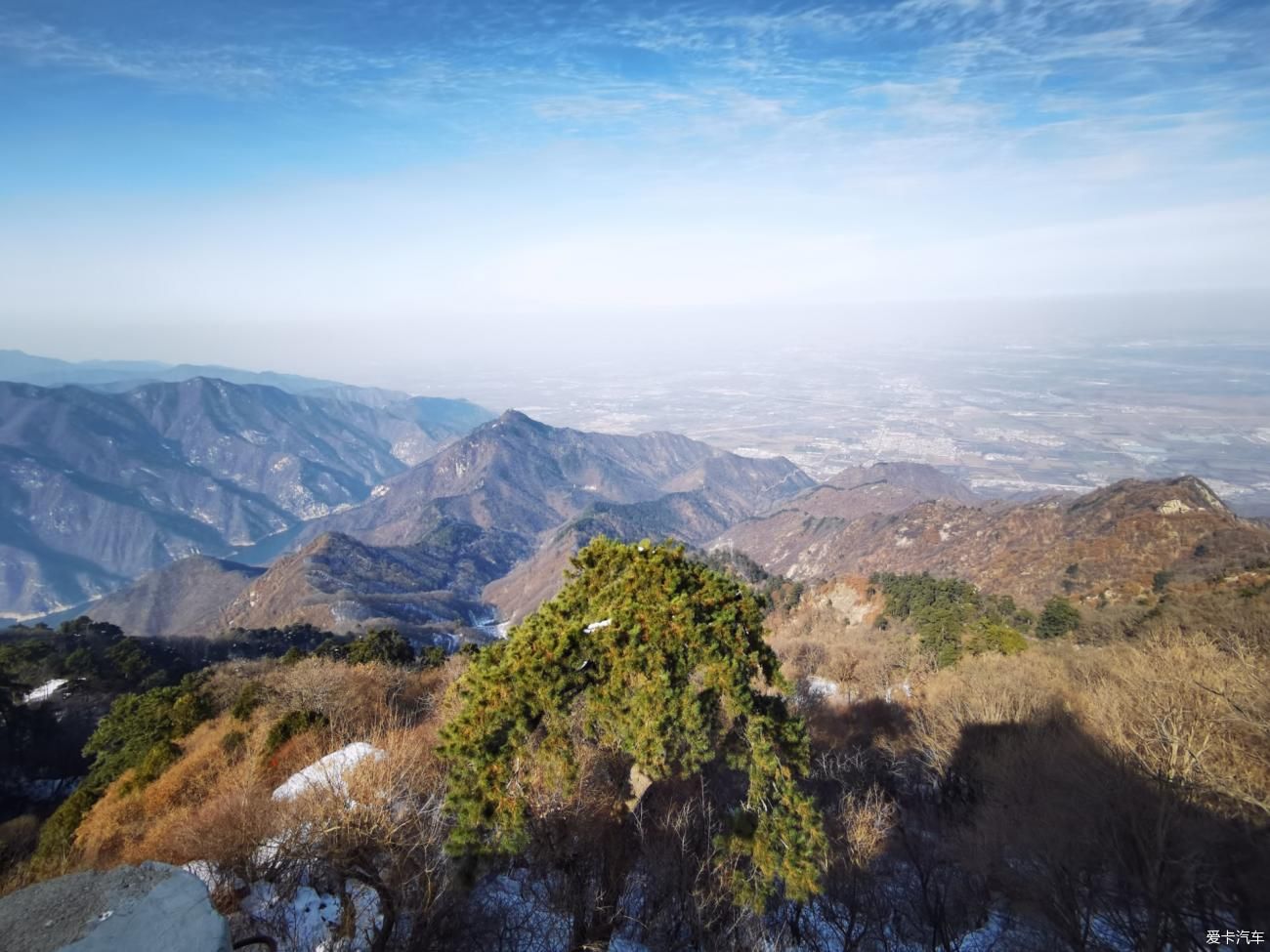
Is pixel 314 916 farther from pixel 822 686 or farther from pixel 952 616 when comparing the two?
pixel 952 616

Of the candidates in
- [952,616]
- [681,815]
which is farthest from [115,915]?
[952,616]

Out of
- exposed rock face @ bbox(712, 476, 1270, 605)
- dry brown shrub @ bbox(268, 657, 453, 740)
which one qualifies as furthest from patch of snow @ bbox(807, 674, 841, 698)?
exposed rock face @ bbox(712, 476, 1270, 605)

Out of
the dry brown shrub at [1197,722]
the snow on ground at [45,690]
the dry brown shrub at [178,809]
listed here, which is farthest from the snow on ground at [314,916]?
the snow on ground at [45,690]

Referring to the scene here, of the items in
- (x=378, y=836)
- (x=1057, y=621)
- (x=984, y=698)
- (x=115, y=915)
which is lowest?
(x=1057, y=621)

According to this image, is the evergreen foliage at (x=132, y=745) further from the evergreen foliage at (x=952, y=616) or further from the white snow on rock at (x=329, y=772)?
Answer: the evergreen foliage at (x=952, y=616)

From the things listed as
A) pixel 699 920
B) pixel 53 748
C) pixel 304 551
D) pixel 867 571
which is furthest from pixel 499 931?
pixel 304 551
